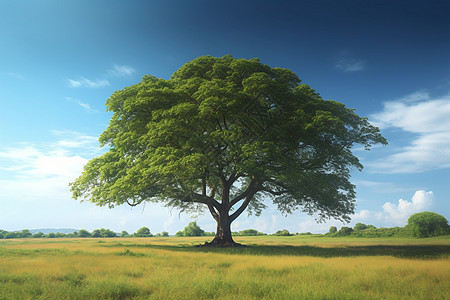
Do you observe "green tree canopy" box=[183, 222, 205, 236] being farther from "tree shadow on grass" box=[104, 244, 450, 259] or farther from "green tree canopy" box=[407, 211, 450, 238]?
"tree shadow on grass" box=[104, 244, 450, 259]

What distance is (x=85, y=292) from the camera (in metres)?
Answer: 9.68

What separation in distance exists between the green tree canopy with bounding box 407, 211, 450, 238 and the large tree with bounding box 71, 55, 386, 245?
19768mm

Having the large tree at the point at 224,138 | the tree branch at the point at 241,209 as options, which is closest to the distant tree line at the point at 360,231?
the large tree at the point at 224,138

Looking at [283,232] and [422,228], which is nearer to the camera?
[422,228]

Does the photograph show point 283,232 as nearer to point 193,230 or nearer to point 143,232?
point 193,230

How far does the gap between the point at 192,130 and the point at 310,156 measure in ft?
40.9

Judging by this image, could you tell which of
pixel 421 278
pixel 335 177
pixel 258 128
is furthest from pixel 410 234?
pixel 421 278

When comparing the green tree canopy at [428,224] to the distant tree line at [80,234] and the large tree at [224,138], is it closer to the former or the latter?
the large tree at [224,138]

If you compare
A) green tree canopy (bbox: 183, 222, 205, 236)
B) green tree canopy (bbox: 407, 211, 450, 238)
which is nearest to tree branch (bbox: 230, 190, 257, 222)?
green tree canopy (bbox: 407, 211, 450, 238)

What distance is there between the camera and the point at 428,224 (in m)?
47.2

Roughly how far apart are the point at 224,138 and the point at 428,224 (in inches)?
1550

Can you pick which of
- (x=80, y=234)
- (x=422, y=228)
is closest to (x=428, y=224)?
(x=422, y=228)

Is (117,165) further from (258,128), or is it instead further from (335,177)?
(335,177)

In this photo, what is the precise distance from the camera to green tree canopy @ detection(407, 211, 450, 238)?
46.2 metres
